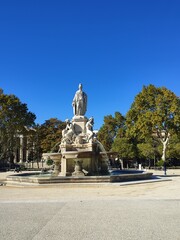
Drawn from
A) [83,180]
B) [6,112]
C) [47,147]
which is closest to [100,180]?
[83,180]

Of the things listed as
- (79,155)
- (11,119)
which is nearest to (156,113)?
(11,119)

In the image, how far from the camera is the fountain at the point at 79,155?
1828 centimetres

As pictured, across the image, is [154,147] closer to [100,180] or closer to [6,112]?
[6,112]

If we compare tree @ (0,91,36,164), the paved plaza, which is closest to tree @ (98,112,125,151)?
tree @ (0,91,36,164)

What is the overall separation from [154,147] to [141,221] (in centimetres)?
5173

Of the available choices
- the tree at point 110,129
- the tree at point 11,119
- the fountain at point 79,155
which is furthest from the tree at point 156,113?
the fountain at point 79,155

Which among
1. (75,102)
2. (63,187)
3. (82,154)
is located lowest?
(63,187)

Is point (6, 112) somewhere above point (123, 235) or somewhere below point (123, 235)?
above

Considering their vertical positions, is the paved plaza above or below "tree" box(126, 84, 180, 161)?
below

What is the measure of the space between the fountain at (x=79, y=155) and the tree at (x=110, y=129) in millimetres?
38124

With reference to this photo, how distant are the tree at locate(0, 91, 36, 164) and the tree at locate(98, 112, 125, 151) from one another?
18.1 m

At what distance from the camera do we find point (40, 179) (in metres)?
15.9

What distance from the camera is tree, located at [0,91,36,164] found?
4481cm

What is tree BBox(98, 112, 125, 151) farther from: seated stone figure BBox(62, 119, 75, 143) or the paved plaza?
the paved plaza
